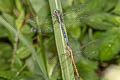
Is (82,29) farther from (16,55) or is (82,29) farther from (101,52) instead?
(16,55)

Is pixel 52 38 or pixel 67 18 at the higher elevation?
pixel 67 18

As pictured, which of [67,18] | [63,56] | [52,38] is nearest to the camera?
[63,56]

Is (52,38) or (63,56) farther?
(52,38)

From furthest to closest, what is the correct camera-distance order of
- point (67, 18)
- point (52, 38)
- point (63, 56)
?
point (52, 38), point (67, 18), point (63, 56)

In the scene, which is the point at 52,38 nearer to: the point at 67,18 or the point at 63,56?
the point at 67,18

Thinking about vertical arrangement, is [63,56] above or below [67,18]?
below

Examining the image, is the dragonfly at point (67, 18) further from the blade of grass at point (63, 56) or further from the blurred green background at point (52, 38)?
the blade of grass at point (63, 56)

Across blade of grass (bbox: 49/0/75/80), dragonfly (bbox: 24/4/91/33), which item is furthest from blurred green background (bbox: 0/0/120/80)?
blade of grass (bbox: 49/0/75/80)

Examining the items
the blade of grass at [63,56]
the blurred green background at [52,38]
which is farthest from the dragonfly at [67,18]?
the blade of grass at [63,56]

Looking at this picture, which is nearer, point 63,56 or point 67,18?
point 63,56

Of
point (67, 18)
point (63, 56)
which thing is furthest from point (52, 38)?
point (63, 56)

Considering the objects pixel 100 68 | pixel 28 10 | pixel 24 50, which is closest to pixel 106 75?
pixel 100 68
